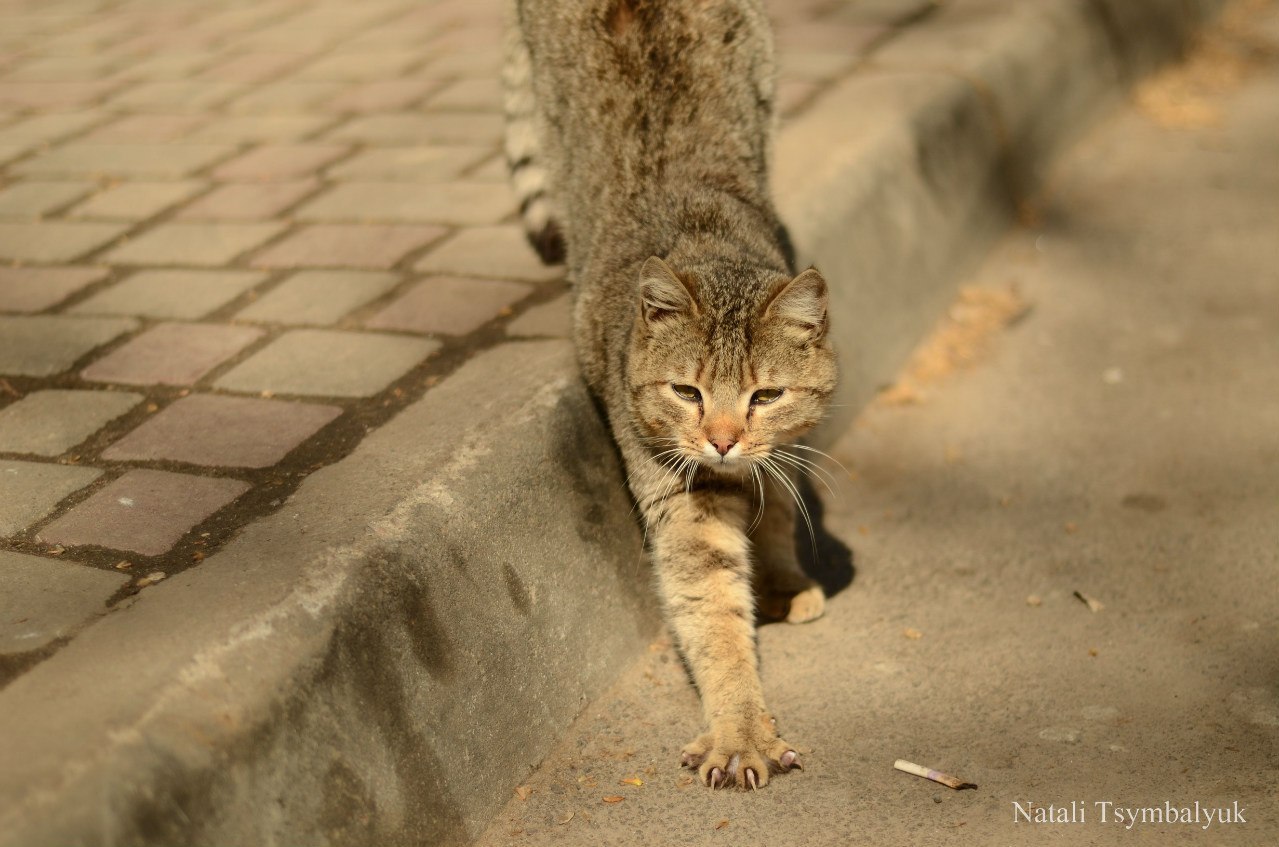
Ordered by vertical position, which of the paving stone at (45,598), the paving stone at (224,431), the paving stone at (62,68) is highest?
the paving stone at (62,68)

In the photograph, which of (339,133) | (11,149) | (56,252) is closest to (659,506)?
(56,252)

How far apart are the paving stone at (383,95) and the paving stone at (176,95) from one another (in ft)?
1.66

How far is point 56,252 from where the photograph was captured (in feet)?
13.4

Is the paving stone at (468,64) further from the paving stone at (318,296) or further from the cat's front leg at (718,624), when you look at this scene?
the cat's front leg at (718,624)

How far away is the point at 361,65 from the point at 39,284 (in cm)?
218

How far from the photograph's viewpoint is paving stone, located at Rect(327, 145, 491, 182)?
4.56 m

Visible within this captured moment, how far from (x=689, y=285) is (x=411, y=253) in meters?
1.26

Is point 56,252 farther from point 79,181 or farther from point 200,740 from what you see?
point 200,740

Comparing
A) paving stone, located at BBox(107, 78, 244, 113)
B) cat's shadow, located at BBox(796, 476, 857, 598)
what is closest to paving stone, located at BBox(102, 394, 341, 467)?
cat's shadow, located at BBox(796, 476, 857, 598)

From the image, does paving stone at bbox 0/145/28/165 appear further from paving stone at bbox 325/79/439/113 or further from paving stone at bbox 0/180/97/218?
paving stone at bbox 325/79/439/113

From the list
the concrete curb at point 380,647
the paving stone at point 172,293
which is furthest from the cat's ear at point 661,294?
the paving stone at point 172,293

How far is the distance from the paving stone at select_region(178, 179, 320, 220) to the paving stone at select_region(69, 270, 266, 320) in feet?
1.47

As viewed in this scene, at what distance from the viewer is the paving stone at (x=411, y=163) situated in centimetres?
456

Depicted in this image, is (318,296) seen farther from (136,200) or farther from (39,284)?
(136,200)
